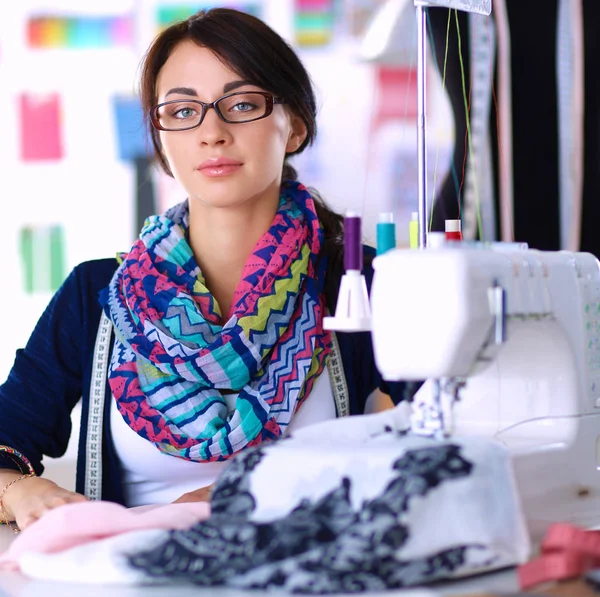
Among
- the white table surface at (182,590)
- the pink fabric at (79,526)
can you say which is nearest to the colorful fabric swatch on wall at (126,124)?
the pink fabric at (79,526)

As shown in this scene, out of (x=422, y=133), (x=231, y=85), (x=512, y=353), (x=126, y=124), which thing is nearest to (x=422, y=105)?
(x=422, y=133)

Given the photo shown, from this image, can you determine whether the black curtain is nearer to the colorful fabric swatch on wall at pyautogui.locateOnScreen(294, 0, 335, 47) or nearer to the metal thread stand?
the colorful fabric swatch on wall at pyautogui.locateOnScreen(294, 0, 335, 47)

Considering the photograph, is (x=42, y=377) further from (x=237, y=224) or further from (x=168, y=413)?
(x=237, y=224)

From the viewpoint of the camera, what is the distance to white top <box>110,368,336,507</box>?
1820 millimetres

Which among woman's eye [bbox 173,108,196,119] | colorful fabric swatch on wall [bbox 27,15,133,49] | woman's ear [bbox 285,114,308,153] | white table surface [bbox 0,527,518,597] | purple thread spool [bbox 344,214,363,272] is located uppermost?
colorful fabric swatch on wall [bbox 27,15,133,49]

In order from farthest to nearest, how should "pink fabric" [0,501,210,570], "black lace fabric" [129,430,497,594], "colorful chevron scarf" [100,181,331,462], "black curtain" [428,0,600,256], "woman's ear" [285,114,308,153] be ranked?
"black curtain" [428,0,600,256] < "woman's ear" [285,114,308,153] < "colorful chevron scarf" [100,181,331,462] < "pink fabric" [0,501,210,570] < "black lace fabric" [129,430,497,594]

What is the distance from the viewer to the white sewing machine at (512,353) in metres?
1.19

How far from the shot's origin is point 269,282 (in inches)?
74.0

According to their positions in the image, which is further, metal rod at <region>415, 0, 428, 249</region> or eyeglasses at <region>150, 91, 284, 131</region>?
eyeglasses at <region>150, 91, 284, 131</region>

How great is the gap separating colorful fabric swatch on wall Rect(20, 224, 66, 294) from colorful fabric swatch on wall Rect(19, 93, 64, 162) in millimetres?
270

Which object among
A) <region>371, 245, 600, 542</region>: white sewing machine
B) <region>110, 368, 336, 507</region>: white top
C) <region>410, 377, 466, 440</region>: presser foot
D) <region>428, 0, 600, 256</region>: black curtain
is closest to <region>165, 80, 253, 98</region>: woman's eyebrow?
<region>110, 368, 336, 507</region>: white top

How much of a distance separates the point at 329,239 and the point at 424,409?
0.85 meters

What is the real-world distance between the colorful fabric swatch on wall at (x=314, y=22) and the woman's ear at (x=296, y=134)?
6.40ft

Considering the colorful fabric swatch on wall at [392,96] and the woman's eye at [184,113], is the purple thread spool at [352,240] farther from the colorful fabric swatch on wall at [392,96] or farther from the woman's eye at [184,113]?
the colorful fabric swatch on wall at [392,96]
